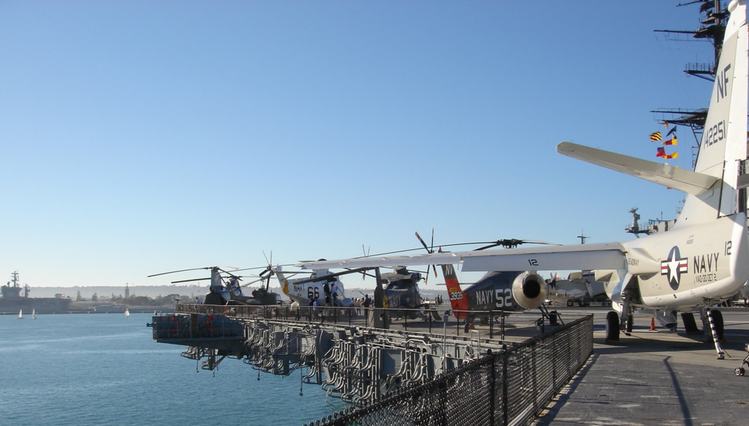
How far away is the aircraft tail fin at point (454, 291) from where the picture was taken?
3195cm

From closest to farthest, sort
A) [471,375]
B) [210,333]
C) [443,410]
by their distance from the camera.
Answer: [443,410]
[471,375]
[210,333]

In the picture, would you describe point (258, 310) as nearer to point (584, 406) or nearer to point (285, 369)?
point (285, 369)

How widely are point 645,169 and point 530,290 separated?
844cm

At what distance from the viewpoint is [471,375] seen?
7.81m

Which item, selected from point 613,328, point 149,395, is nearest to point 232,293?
point 149,395

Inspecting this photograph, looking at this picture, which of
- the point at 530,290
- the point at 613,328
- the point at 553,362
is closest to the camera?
the point at 553,362

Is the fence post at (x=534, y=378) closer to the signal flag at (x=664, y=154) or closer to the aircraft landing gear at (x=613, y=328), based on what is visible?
the aircraft landing gear at (x=613, y=328)

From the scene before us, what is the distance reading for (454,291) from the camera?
33.4m

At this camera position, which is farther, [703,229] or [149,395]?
[149,395]

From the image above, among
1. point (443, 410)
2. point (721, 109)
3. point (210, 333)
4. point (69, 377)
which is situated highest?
point (721, 109)

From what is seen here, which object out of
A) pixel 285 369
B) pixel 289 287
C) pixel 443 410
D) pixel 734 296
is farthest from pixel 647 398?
pixel 289 287

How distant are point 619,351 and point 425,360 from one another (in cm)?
715

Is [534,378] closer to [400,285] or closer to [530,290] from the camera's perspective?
[530,290]

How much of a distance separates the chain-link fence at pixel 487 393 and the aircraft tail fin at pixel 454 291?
16972 mm
